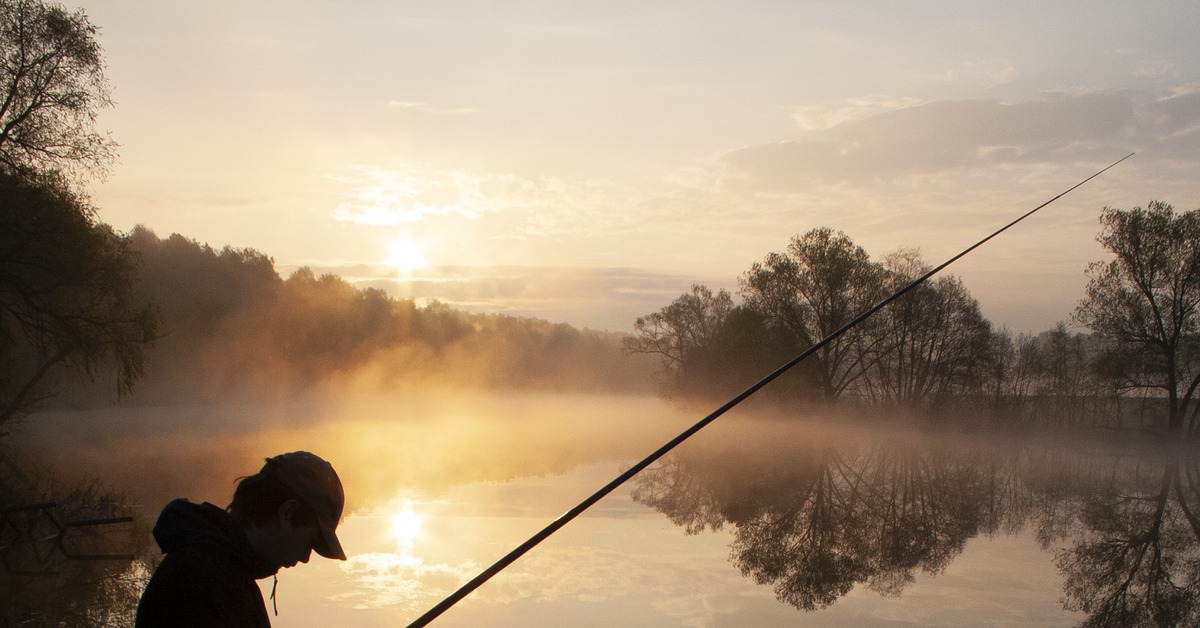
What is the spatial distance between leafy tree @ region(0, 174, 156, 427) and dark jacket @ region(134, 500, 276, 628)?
17978 mm

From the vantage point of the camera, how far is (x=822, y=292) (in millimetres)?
49719

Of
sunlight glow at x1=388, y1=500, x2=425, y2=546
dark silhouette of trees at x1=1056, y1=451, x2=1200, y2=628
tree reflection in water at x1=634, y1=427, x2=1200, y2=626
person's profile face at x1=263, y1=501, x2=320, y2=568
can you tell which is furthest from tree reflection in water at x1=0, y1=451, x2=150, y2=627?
dark silhouette of trees at x1=1056, y1=451, x2=1200, y2=628

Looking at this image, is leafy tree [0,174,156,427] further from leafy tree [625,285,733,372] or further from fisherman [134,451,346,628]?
leafy tree [625,285,733,372]

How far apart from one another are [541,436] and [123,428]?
2122 cm

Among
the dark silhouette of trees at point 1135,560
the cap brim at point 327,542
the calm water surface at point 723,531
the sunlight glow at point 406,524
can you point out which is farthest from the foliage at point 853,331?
the cap brim at point 327,542

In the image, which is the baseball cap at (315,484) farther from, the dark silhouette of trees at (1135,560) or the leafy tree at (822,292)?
the leafy tree at (822,292)

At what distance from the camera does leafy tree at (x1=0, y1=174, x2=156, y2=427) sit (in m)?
17.6

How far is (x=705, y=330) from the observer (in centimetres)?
6619

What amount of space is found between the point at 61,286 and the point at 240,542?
18.8 meters

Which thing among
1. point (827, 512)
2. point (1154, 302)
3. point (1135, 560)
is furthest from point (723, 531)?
point (1154, 302)

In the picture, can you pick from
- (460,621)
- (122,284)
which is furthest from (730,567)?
(122,284)

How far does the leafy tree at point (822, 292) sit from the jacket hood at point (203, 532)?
A: 1882 inches

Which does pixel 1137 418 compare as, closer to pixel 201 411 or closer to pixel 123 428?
pixel 123 428

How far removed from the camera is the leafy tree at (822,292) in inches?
1941
